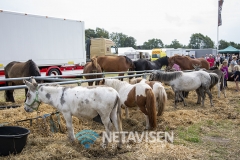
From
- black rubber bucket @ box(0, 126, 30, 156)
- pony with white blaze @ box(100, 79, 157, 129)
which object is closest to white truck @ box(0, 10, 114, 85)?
pony with white blaze @ box(100, 79, 157, 129)

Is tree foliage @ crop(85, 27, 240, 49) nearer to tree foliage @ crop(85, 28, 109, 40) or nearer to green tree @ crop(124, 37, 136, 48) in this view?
green tree @ crop(124, 37, 136, 48)

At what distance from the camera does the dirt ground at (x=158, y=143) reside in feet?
12.1

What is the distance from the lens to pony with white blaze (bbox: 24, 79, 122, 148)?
3.94m

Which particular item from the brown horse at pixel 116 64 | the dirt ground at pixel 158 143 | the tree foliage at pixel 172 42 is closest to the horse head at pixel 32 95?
the dirt ground at pixel 158 143

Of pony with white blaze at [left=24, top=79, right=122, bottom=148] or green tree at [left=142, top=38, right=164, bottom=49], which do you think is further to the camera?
green tree at [left=142, top=38, right=164, bottom=49]

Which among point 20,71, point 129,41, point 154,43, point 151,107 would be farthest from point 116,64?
point 154,43

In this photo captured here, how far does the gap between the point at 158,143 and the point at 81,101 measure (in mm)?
1721

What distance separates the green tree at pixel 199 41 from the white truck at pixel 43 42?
4409 inches

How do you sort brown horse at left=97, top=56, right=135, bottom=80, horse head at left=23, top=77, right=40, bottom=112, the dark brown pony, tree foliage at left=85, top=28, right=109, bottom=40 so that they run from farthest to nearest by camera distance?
tree foliage at left=85, top=28, right=109, bottom=40 < brown horse at left=97, top=56, right=135, bottom=80 < the dark brown pony < horse head at left=23, top=77, right=40, bottom=112

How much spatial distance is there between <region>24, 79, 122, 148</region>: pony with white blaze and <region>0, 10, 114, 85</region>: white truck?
309 inches

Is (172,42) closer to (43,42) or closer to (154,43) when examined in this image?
(154,43)

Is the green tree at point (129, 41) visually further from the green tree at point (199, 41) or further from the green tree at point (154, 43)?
the green tree at point (199, 41)

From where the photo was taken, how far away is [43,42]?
1241 cm

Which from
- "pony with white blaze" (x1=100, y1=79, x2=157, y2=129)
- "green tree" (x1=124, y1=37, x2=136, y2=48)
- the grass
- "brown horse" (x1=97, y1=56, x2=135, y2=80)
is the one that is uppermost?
"green tree" (x1=124, y1=37, x2=136, y2=48)
